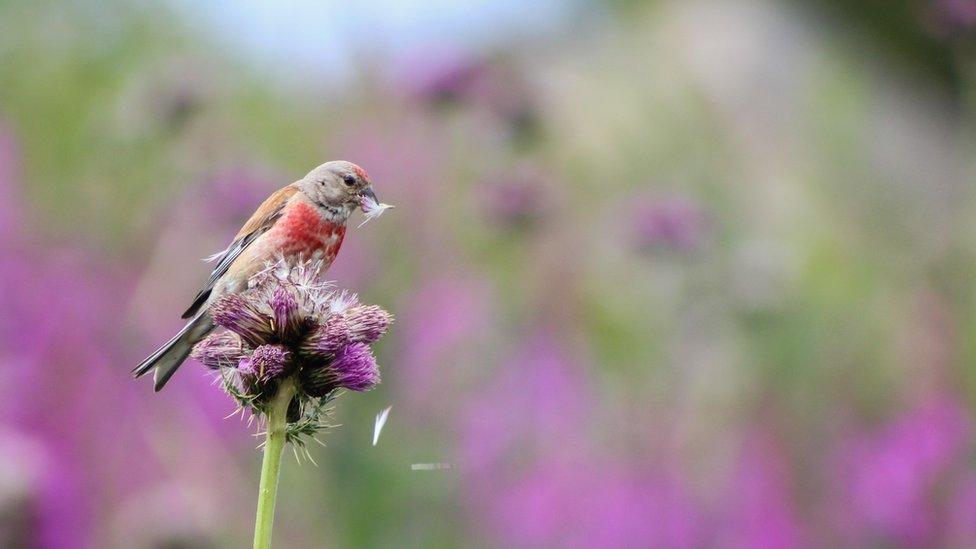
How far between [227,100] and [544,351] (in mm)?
1915

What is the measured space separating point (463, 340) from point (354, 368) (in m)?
2.94

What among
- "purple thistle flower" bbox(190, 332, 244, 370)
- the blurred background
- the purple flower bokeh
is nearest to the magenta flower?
the blurred background

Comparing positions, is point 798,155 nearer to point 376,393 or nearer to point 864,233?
point 864,233

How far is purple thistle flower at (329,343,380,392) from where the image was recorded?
2.32 metres

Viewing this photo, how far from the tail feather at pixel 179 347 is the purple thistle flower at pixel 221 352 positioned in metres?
0.46

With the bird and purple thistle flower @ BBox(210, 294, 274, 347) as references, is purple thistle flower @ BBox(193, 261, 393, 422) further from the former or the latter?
the bird

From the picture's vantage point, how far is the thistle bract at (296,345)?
89.0 inches

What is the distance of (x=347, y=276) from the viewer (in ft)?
17.1

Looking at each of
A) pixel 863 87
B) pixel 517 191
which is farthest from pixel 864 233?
pixel 517 191

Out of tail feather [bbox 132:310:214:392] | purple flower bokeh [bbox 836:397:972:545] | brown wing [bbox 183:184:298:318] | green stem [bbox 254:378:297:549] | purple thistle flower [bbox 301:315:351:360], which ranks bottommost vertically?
green stem [bbox 254:378:297:549]

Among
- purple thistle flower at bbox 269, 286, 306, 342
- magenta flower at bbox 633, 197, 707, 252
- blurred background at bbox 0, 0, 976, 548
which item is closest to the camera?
purple thistle flower at bbox 269, 286, 306, 342

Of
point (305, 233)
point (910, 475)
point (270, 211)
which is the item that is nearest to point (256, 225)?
point (270, 211)

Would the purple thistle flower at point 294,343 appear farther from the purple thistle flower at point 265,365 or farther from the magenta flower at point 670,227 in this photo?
the magenta flower at point 670,227

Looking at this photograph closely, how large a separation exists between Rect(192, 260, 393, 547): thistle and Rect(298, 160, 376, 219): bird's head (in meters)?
0.90
